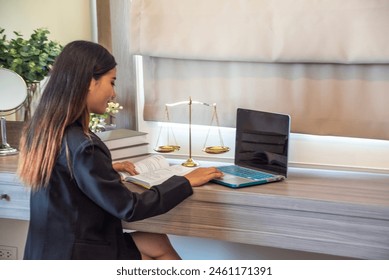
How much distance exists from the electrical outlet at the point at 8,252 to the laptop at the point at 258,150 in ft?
3.62

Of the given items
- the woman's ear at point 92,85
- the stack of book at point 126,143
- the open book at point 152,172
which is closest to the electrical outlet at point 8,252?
the stack of book at point 126,143

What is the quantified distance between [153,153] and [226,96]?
1.23ft

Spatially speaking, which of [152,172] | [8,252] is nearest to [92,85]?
[152,172]

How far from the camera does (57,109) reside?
1.46 m

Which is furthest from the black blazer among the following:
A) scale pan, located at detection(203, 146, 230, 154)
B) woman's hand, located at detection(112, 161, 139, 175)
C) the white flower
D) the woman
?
the white flower

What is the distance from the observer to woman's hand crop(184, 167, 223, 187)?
170 centimetres

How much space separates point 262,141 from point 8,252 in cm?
131

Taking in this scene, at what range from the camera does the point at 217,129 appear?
2.15 m

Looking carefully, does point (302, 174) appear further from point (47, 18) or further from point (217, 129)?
point (47, 18)

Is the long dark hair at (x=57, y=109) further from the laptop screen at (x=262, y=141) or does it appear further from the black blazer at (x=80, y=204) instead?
the laptop screen at (x=262, y=141)

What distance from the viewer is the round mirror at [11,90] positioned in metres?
2.18

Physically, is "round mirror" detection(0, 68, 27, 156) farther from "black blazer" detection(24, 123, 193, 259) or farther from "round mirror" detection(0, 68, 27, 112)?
"black blazer" detection(24, 123, 193, 259)
